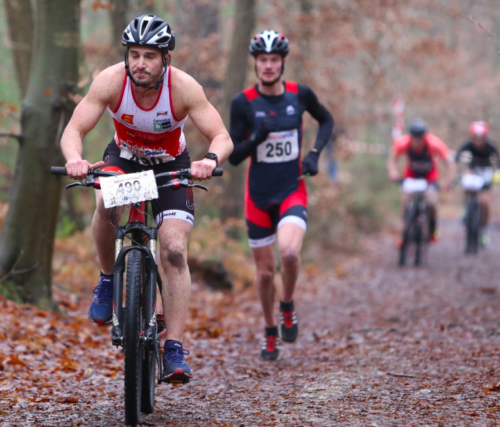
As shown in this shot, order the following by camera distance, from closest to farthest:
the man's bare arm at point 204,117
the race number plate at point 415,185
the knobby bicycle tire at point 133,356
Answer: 1. the knobby bicycle tire at point 133,356
2. the man's bare arm at point 204,117
3. the race number plate at point 415,185

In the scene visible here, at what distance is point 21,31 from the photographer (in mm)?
11047

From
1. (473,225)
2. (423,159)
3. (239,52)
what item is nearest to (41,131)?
(239,52)

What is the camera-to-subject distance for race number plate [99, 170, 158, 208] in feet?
14.1

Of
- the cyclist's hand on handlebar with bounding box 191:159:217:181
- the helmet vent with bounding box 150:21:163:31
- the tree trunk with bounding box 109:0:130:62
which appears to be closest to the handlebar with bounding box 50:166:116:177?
the cyclist's hand on handlebar with bounding box 191:159:217:181

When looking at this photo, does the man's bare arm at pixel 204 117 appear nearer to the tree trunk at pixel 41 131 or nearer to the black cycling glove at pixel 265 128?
the black cycling glove at pixel 265 128

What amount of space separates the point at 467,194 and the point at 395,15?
13.0 feet

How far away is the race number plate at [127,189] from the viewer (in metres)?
4.29

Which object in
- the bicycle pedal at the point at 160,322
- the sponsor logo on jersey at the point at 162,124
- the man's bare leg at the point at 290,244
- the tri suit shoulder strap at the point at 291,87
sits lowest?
the bicycle pedal at the point at 160,322

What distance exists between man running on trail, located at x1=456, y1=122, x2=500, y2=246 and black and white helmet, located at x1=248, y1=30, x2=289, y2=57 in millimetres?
7725

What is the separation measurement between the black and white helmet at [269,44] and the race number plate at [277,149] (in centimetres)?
77

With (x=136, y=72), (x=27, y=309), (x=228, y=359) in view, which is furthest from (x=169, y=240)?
(x=27, y=309)

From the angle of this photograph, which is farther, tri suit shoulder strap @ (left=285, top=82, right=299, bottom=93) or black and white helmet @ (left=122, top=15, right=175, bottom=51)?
tri suit shoulder strap @ (left=285, top=82, right=299, bottom=93)

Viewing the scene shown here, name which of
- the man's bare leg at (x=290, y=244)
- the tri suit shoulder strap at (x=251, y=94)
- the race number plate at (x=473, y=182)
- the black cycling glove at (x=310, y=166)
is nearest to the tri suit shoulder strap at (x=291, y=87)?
the tri suit shoulder strap at (x=251, y=94)

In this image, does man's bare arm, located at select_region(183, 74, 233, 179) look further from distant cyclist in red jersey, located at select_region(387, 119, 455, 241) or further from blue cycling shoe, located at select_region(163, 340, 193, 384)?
distant cyclist in red jersey, located at select_region(387, 119, 455, 241)
